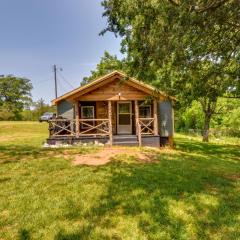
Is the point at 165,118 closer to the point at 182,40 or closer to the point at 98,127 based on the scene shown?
the point at 98,127

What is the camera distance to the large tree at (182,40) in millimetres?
6695

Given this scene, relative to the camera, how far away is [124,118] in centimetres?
1838

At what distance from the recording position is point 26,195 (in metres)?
6.27

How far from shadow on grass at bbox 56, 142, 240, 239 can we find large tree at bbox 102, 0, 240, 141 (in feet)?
12.6

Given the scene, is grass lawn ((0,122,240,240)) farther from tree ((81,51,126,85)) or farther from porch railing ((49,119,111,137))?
tree ((81,51,126,85))

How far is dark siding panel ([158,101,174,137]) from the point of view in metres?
17.0

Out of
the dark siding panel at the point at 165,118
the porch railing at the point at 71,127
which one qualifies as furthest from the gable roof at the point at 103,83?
the dark siding panel at the point at 165,118

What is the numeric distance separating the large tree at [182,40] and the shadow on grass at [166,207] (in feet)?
12.6

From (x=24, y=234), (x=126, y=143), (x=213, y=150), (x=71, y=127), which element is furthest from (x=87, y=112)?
(x=24, y=234)

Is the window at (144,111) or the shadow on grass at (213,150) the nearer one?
the shadow on grass at (213,150)

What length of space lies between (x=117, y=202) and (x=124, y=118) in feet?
41.7

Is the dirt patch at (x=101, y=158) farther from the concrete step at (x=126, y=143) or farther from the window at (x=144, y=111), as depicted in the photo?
the window at (x=144, y=111)

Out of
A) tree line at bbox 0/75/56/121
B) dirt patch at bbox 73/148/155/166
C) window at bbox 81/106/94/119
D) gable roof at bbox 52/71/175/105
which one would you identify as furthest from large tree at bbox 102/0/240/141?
tree line at bbox 0/75/56/121

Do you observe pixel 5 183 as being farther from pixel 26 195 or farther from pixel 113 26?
pixel 113 26
